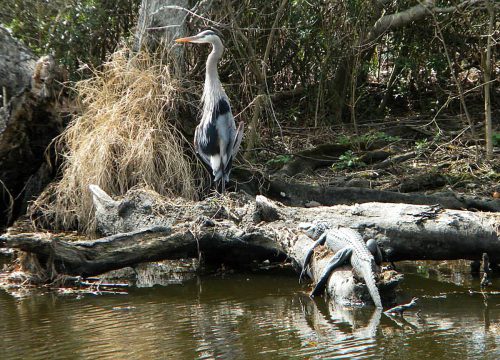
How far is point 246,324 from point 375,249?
4.04 ft

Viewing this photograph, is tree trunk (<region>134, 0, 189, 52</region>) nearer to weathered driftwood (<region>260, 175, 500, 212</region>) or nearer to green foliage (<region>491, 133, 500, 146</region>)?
weathered driftwood (<region>260, 175, 500, 212</region>)

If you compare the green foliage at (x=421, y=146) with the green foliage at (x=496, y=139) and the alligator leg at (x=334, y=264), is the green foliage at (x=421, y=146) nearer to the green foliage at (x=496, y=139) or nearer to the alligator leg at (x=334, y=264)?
the green foliage at (x=496, y=139)

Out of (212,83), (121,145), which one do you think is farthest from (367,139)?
(121,145)

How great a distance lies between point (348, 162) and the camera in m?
9.25

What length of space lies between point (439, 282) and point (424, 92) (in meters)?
5.25

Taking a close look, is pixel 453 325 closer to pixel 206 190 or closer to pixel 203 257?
pixel 203 257

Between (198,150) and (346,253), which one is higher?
(198,150)

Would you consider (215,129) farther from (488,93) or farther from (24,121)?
(488,93)

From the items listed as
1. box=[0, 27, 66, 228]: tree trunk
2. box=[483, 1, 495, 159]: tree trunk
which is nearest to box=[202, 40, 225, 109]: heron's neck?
box=[0, 27, 66, 228]: tree trunk

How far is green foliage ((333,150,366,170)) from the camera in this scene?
9.23 metres

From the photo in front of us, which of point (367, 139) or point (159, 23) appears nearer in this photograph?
point (159, 23)

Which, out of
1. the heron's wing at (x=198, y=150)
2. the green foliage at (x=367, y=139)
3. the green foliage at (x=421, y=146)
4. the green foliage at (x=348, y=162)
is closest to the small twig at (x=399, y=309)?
the heron's wing at (x=198, y=150)

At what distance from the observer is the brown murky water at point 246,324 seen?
15.4 feet

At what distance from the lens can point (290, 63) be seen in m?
10.7
